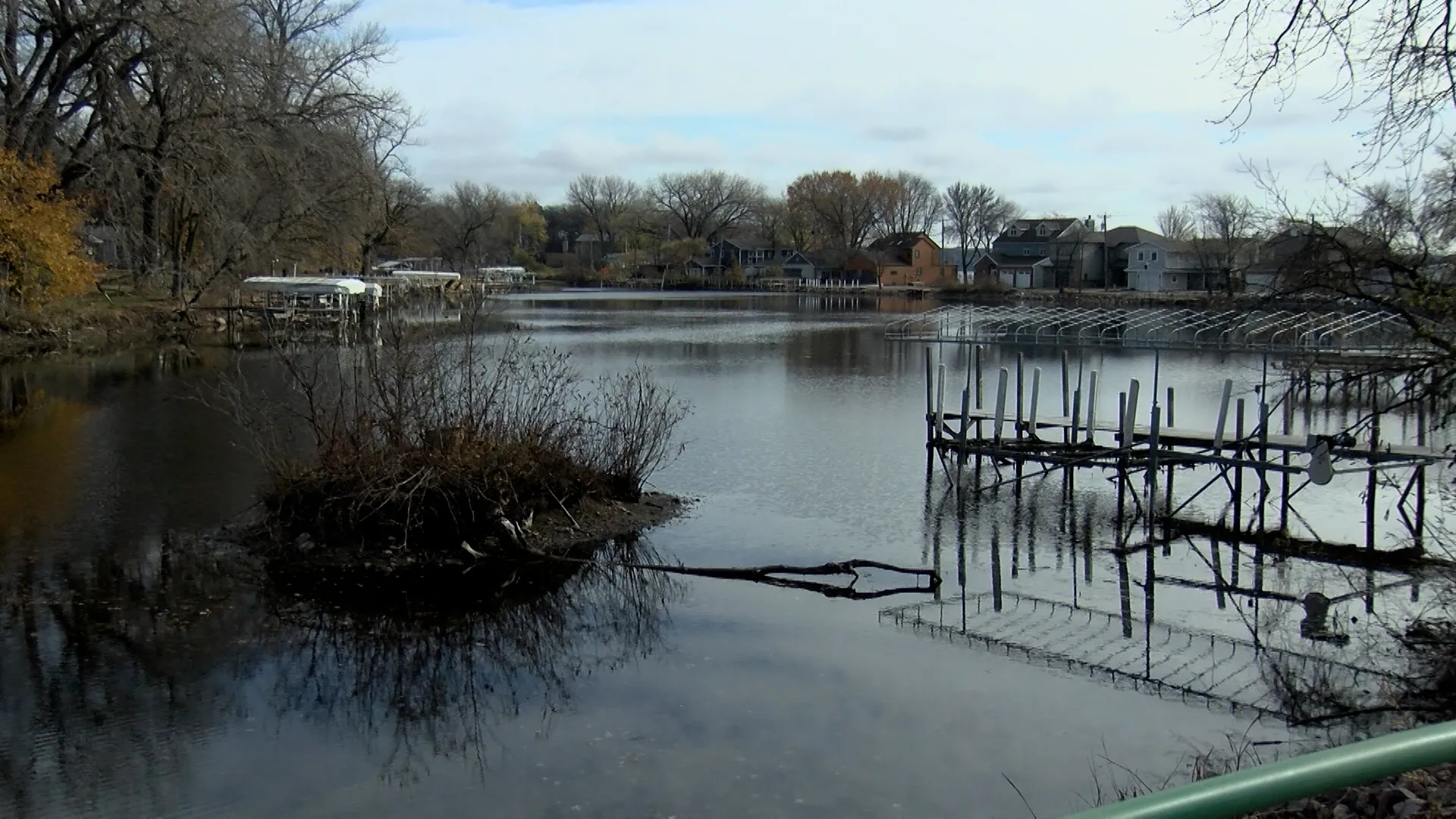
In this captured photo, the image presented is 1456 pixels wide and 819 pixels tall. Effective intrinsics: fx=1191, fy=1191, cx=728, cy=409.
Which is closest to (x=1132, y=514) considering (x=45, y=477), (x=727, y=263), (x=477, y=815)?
(x=477, y=815)

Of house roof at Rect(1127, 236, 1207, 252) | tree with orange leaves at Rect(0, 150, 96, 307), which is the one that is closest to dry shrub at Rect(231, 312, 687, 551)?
tree with orange leaves at Rect(0, 150, 96, 307)

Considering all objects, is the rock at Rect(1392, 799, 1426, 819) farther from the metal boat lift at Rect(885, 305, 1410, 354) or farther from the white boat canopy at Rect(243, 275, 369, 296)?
the white boat canopy at Rect(243, 275, 369, 296)

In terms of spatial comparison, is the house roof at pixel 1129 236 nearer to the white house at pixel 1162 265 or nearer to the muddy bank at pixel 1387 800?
the white house at pixel 1162 265

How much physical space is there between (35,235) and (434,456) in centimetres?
2563

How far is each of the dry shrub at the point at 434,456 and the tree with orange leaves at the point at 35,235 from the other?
72.3 feet

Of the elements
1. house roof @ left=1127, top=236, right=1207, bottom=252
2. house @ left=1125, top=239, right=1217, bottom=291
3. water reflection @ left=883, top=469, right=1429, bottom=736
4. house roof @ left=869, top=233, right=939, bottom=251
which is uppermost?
house roof @ left=869, top=233, right=939, bottom=251

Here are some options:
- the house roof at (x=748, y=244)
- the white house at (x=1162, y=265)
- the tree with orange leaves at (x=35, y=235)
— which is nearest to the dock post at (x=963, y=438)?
the tree with orange leaves at (x=35, y=235)

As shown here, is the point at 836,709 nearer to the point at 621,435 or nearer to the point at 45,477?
the point at 621,435

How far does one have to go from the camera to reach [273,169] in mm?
41031

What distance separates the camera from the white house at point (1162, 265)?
94.0 meters

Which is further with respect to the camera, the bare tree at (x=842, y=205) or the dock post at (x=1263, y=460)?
the bare tree at (x=842, y=205)

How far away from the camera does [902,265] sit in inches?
4919

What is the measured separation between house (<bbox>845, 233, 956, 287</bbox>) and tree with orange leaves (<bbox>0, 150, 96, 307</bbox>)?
93047mm

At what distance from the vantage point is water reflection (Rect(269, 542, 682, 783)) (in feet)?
30.5
